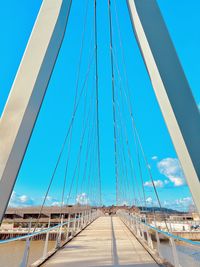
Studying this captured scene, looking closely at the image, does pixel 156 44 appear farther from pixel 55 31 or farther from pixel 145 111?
pixel 145 111

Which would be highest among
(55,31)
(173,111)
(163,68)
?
(55,31)

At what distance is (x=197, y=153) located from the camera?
229 cm

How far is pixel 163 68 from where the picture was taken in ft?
8.36

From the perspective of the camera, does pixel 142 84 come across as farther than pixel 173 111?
Yes

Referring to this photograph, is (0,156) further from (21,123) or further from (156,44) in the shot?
Answer: (156,44)

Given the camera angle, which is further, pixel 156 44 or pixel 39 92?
pixel 39 92

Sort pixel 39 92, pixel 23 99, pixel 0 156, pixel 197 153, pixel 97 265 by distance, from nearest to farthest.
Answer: pixel 197 153 < pixel 0 156 < pixel 23 99 < pixel 39 92 < pixel 97 265

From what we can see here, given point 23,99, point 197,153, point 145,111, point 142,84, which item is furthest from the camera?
point 145,111

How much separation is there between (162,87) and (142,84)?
7832 mm

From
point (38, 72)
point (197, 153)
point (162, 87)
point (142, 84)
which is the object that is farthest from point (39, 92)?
point (142, 84)

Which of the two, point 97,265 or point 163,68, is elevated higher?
point 163,68

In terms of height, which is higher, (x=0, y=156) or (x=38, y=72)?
(x=38, y=72)

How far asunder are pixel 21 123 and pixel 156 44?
175 centimetres

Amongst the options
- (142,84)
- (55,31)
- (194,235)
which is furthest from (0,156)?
(194,235)
